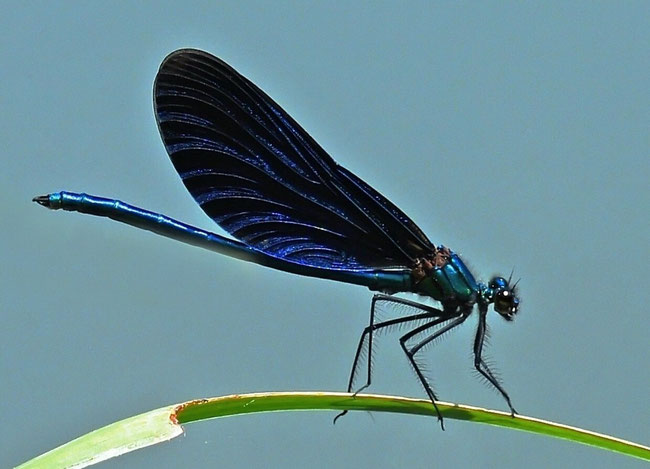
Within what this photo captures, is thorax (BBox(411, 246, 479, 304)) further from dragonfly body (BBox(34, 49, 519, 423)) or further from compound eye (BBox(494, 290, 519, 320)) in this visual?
compound eye (BBox(494, 290, 519, 320))

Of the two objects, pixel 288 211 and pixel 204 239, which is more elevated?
pixel 288 211

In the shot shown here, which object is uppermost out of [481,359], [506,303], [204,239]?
[506,303]

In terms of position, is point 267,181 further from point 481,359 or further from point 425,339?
point 481,359

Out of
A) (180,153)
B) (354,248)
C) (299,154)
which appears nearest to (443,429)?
(354,248)

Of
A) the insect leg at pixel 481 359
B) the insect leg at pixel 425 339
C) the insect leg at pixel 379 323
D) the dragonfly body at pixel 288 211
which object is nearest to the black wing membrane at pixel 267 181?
the dragonfly body at pixel 288 211

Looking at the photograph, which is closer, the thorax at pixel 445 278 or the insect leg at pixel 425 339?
the insect leg at pixel 425 339

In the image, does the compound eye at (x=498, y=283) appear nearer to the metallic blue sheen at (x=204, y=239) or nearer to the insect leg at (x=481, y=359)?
the insect leg at (x=481, y=359)

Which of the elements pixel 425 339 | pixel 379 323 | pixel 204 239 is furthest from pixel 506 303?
pixel 204 239

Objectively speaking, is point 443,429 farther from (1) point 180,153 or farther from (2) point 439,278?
(1) point 180,153
